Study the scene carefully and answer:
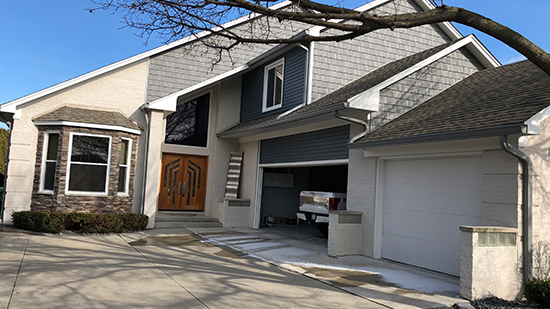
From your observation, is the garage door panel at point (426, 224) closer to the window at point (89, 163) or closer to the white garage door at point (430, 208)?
the white garage door at point (430, 208)

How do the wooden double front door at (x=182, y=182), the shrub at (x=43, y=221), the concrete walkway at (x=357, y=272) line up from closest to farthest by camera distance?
1. the concrete walkway at (x=357, y=272)
2. the shrub at (x=43, y=221)
3. the wooden double front door at (x=182, y=182)

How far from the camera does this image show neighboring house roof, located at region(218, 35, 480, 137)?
9883mm

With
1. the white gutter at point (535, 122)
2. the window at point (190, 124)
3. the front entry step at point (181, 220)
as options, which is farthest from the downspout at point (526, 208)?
the window at point (190, 124)

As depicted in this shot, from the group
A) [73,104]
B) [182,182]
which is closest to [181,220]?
[182,182]

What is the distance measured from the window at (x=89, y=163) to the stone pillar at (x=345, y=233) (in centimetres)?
663

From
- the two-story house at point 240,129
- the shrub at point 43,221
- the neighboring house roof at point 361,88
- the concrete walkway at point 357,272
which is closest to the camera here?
the concrete walkway at point 357,272

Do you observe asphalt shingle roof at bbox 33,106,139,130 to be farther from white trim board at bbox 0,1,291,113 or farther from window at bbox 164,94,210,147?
window at bbox 164,94,210,147

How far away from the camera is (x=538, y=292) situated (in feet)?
20.9

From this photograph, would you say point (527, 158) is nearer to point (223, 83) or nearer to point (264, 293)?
point (264, 293)

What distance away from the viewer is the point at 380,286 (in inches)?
279

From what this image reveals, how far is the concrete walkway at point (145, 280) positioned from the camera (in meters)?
5.69

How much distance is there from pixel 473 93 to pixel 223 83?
8.73 m

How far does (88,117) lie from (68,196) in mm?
2226

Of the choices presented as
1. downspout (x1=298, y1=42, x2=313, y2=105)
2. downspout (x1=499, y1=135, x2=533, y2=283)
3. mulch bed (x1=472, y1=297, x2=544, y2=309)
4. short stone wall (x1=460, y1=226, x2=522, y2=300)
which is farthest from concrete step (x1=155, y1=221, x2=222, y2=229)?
downspout (x1=499, y1=135, x2=533, y2=283)
